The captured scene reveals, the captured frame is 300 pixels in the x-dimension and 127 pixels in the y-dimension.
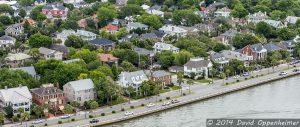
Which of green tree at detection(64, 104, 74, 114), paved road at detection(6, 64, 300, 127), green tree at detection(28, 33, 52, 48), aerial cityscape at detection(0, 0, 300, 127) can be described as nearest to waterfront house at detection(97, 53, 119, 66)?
aerial cityscape at detection(0, 0, 300, 127)

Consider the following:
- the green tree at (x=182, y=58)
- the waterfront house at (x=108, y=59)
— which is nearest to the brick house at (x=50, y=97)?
the waterfront house at (x=108, y=59)

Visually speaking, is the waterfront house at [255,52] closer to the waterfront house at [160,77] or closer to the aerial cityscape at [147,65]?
the aerial cityscape at [147,65]

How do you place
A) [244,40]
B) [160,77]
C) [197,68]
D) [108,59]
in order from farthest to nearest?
[244,40] → [108,59] → [197,68] → [160,77]

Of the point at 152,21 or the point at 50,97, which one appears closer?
the point at 50,97

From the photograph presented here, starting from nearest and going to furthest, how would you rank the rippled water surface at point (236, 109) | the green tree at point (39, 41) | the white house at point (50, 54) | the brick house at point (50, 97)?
the rippled water surface at point (236, 109) < the brick house at point (50, 97) < the white house at point (50, 54) < the green tree at point (39, 41)

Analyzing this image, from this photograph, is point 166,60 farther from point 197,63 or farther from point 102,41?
point 102,41

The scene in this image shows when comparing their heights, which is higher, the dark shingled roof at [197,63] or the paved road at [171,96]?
the dark shingled roof at [197,63]

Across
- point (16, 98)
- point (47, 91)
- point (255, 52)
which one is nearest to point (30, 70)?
point (47, 91)
